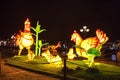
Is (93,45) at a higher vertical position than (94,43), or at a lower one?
lower

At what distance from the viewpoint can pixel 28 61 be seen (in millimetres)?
21344

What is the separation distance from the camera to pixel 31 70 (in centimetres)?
1780

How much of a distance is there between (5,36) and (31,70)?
50.7 metres

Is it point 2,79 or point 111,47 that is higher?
point 111,47

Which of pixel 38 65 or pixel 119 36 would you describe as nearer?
pixel 38 65

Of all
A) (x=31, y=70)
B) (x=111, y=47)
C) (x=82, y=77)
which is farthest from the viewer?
(x=111, y=47)

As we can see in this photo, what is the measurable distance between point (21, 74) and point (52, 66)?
3.04 metres

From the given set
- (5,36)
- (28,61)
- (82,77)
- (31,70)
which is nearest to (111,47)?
(28,61)

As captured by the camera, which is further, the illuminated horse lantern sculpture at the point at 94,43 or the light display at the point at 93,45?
the illuminated horse lantern sculpture at the point at 94,43

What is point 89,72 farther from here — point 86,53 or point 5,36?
point 5,36

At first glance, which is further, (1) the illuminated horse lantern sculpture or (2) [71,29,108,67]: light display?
(1) the illuminated horse lantern sculpture

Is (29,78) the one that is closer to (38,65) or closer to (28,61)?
(38,65)

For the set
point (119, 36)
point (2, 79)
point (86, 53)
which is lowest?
point (2, 79)

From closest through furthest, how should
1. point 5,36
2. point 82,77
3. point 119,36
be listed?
point 82,77
point 119,36
point 5,36
